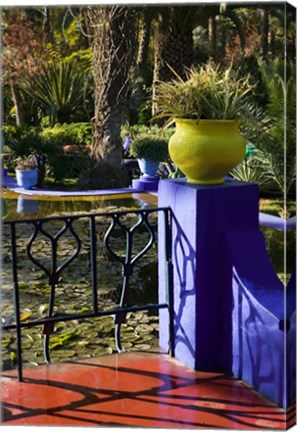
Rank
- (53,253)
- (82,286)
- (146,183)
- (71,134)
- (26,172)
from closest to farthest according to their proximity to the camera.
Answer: (53,253) < (82,286) < (71,134) < (26,172) < (146,183)

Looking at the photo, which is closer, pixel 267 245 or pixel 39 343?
pixel 267 245

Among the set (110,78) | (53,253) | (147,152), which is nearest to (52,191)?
(147,152)

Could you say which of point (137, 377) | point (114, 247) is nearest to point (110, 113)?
point (114, 247)

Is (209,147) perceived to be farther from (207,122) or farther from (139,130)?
(139,130)

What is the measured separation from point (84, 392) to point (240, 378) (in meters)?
0.72

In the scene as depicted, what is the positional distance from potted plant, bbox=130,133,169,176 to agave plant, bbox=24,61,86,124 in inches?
20.7

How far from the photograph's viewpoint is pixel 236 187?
3.71 m

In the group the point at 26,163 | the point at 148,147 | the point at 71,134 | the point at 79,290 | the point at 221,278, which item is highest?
the point at 71,134

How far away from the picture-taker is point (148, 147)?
5.60 metres

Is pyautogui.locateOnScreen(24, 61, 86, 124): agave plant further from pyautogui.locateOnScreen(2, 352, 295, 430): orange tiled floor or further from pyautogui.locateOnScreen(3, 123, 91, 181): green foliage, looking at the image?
pyautogui.locateOnScreen(2, 352, 295, 430): orange tiled floor

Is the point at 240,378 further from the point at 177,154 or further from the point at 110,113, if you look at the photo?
the point at 110,113

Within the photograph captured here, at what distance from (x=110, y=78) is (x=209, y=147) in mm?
2144

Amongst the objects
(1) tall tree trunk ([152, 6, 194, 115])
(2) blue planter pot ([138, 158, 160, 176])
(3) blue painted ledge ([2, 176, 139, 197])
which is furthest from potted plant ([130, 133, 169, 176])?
(1) tall tree trunk ([152, 6, 194, 115])

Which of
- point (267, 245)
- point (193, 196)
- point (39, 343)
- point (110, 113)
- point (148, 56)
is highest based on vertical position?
point (148, 56)
